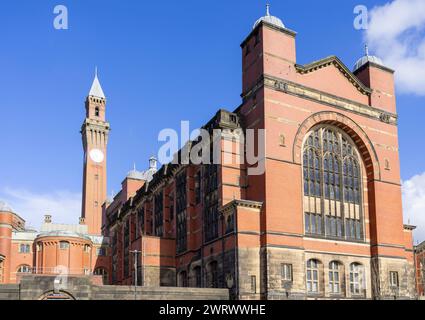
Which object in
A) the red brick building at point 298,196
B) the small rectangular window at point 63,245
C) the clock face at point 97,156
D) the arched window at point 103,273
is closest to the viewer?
the red brick building at point 298,196

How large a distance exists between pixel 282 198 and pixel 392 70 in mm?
19024

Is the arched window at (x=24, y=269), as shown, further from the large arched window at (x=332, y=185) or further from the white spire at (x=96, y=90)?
the large arched window at (x=332, y=185)

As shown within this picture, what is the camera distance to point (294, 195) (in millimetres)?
43312

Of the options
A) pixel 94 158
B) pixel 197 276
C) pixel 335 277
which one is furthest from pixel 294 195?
pixel 94 158

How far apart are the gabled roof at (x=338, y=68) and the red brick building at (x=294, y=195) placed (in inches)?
3.9

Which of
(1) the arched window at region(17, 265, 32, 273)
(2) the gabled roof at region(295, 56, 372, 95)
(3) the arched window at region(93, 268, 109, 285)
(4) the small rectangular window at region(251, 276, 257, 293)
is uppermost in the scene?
(2) the gabled roof at region(295, 56, 372, 95)

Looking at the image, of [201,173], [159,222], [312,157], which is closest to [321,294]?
[312,157]

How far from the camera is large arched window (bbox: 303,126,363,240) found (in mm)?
45000

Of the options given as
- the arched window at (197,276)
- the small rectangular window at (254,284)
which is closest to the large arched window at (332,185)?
the small rectangular window at (254,284)

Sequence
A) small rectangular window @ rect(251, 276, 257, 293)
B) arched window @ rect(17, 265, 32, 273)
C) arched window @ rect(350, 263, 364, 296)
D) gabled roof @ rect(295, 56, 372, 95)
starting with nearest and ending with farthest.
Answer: small rectangular window @ rect(251, 276, 257, 293) → arched window @ rect(350, 263, 364, 296) → gabled roof @ rect(295, 56, 372, 95) → arched window @ rect(17, 265, 32, 273)

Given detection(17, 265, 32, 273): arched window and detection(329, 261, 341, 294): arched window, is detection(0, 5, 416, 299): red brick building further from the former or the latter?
detection(17, 265, 32, 273): arched window

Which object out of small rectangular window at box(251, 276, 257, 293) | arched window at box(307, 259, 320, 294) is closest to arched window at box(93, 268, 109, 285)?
arched window at box(307, 259, 320, 294)

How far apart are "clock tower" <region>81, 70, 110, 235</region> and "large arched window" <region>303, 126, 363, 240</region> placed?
61.0m

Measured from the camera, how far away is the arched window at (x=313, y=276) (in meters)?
43.0
